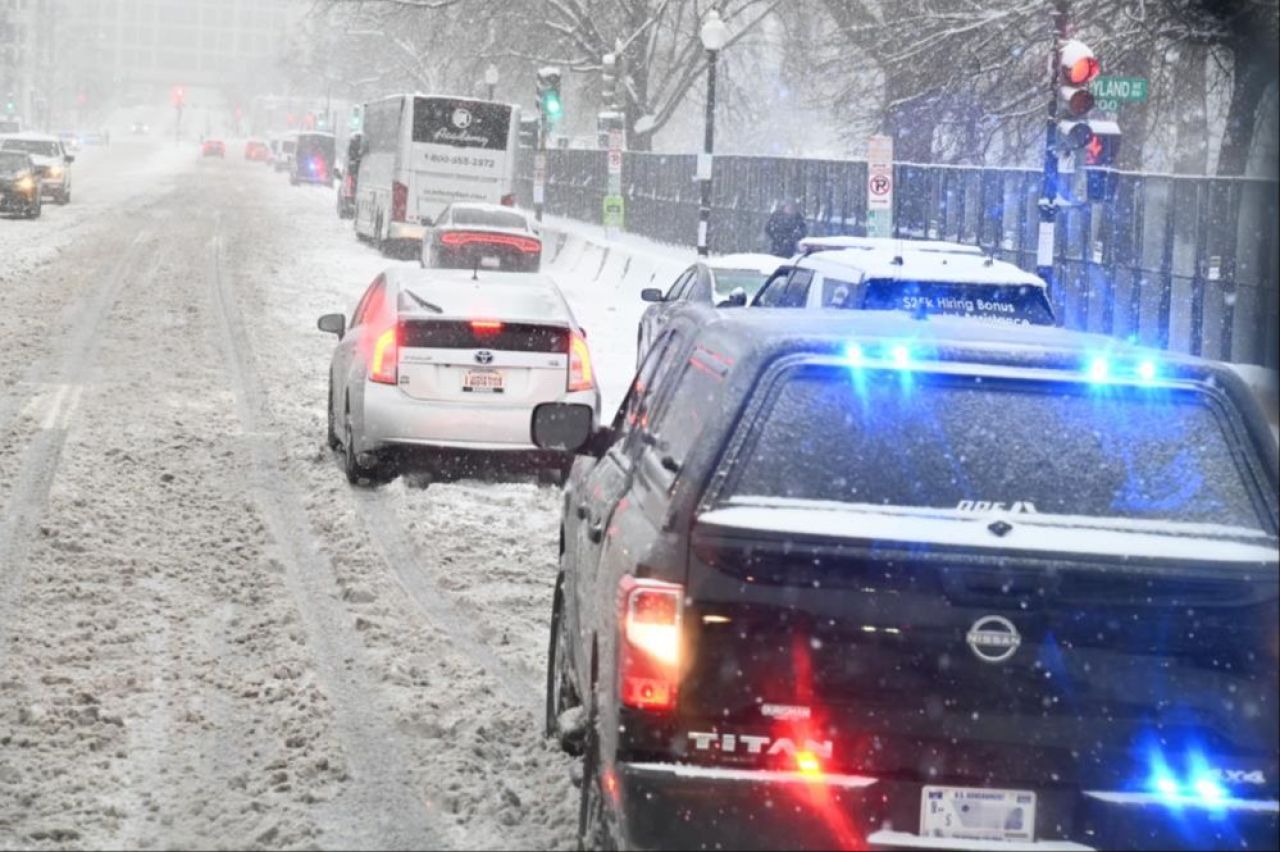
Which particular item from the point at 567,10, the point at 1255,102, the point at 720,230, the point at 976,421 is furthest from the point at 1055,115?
the point at 567,10

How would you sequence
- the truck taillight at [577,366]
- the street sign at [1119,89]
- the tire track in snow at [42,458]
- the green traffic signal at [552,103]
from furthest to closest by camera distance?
the green traffic signal at [552,103] → the street sign at [1119,89] → the truck taillight at [577,366] → the tire track in snow at [42,458]

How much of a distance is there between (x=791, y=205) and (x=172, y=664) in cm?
3012

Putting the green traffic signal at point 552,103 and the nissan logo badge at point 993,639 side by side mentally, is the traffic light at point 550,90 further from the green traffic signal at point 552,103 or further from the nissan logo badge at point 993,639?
the nissan logo badge at point 993,639

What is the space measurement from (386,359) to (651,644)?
862 centimetres

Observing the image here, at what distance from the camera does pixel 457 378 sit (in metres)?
13.1

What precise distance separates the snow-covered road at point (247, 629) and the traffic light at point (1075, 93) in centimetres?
796

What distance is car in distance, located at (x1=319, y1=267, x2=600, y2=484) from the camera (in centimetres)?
1304

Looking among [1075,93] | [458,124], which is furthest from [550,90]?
[1075,93]

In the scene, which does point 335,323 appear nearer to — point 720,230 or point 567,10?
point 720,230

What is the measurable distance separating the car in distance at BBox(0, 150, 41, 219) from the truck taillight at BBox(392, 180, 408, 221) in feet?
28.6

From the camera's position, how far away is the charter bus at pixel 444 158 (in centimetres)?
4503

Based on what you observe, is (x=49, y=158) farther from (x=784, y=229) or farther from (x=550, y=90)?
(x=784, y=229)

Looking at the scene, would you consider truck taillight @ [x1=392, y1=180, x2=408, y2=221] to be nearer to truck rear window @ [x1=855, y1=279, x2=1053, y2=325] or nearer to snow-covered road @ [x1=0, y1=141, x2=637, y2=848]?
snow-covered road @ [x1=0, y1=141, x2=637, y2=848]

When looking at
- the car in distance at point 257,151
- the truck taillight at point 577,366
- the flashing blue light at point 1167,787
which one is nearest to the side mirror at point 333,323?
the truck taillight at point 577,366
